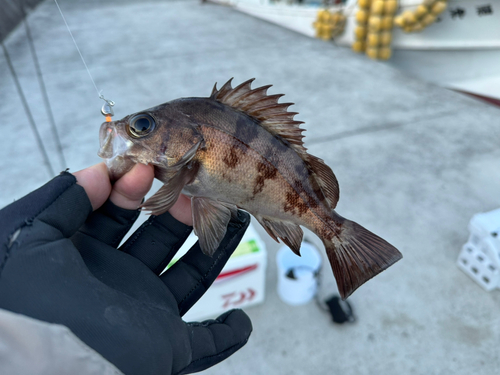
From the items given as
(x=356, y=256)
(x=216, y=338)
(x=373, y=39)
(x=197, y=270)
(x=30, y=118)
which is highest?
(x=356, y=256)

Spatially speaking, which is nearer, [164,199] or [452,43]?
[164,199]

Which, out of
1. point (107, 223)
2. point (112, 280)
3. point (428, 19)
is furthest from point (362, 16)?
point (112, 280)

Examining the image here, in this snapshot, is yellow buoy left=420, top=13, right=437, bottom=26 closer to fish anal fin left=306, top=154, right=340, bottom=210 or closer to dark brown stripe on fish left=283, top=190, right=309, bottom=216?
fish anal fin left=306, top=154, right=340, bottom=210

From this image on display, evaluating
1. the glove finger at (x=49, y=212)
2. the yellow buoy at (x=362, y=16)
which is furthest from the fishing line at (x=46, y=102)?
the yellow buoy at (x=362, y=16)

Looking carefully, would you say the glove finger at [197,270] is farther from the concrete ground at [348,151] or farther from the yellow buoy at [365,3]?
the yellow buoy at [365,3]

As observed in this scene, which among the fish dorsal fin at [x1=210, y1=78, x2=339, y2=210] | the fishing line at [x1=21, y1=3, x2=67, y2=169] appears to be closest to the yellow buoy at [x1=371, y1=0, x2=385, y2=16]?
the fishing line at [x1=21, y1=3, x2=67, y2=169]

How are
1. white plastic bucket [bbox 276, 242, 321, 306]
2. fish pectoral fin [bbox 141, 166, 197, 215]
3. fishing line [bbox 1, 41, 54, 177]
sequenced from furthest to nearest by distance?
1. fishing line [bbox 1, 41, 54, 177]
2. white plastic bucket [bbox 276, 242, 321, 306]
3. fish pectoral fin [bbox 141, 166, 197, 215]

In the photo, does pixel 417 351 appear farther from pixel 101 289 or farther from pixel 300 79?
pixel 300 79

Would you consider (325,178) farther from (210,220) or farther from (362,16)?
(362,16)
